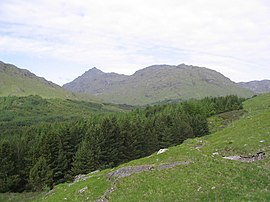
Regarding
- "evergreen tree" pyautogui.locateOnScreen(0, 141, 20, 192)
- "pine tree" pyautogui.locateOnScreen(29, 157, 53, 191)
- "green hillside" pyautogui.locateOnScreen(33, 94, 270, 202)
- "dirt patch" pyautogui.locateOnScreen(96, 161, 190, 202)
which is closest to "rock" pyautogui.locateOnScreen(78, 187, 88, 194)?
"green hillside" pyautogui.locateOnScreen(33, 94, 270, 202)

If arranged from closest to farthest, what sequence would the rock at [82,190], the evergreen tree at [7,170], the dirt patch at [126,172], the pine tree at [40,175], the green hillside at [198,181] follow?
1. the green hillside at [198,181]
2. the dirt patch at [126,172]
3. the rock at [82,190]
4. the pine tree at [40,175]
5. the evergreen tree at [7,170]

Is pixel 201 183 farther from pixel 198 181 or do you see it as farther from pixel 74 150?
pixel 74 150

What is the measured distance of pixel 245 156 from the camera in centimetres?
3406

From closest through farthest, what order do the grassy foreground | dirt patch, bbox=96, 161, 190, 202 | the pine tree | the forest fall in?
1. the grassy foreground
2. dirt patch, bbox=96, 161, 190, 202
3. the pine tree
4. the forest

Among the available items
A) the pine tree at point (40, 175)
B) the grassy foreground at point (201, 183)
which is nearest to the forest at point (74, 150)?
the pine tree at point (40, 175)

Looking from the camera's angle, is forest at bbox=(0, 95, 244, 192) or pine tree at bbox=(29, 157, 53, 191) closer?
pine tree at bbox=(29, 157, 53, 191)

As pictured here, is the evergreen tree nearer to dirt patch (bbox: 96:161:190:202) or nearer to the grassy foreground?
the grassy foreground

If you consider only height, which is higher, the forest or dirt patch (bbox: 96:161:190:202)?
dirt patch (bbox: 96:161:190:202)

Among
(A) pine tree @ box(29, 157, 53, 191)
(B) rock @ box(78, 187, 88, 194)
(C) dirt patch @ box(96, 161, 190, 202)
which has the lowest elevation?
(A) pine tree @ box(29, 157, 53, 191)

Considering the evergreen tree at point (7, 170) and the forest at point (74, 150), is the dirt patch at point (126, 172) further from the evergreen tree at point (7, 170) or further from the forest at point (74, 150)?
the evergreen tree at point (7, 170)

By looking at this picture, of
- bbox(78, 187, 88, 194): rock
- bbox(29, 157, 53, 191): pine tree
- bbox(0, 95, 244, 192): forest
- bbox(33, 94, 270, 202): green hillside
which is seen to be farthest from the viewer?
bbox(0, 95, 244, 192): forest

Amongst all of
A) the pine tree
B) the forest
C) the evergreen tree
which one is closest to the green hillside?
the pine tree

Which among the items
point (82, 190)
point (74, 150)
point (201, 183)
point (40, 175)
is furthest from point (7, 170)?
point (201, 183)

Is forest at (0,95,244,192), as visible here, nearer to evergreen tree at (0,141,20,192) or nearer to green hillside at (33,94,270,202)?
evergreen tree at (0,141,20,192)
